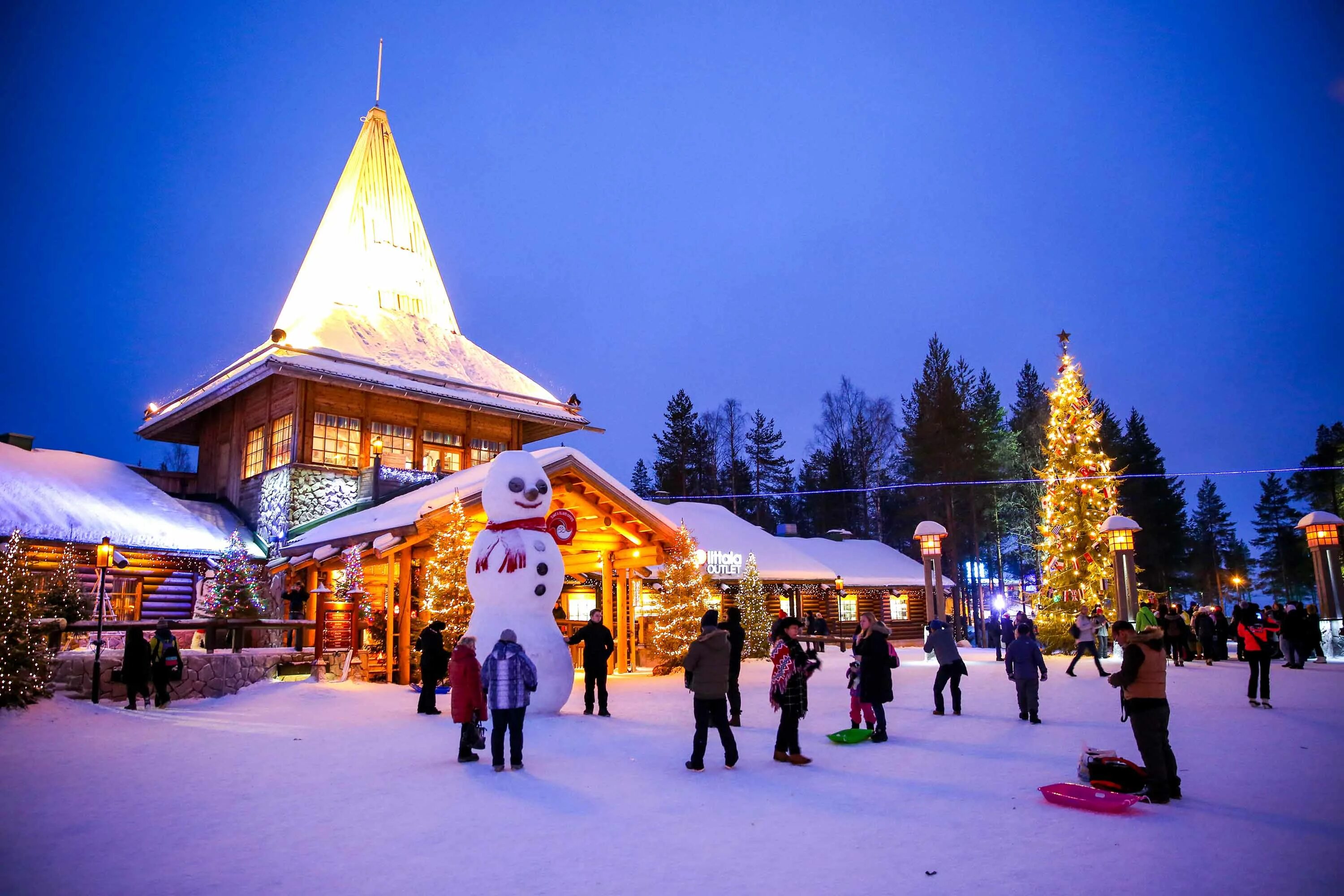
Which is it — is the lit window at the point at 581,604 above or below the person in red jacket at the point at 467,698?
A: above

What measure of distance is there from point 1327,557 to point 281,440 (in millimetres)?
28214

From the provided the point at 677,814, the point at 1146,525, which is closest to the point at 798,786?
the point at 677,814

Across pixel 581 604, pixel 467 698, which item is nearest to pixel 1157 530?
pixel 581 604

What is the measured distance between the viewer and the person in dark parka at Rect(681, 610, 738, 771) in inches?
316

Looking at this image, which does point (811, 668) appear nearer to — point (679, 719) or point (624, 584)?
point (679, 719)

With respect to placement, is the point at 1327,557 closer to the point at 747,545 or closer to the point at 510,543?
the point at 747,545

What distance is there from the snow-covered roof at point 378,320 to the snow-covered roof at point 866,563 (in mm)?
14174

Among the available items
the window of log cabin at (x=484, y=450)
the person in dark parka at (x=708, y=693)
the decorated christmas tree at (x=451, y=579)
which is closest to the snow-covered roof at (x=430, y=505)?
the decorated christmas tree at (x=451, y=579)

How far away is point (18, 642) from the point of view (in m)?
10.5

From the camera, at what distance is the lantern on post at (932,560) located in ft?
76.2

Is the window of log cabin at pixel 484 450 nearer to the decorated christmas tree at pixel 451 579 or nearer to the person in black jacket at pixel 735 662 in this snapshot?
the decorated christmas tree at pixel 451 579

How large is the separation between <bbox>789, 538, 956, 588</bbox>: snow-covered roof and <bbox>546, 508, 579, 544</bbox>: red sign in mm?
19076

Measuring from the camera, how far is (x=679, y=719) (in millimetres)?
11734

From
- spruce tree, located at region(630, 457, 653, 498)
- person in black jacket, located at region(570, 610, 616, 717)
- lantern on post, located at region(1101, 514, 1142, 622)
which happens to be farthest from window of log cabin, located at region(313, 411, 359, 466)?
spruce tree, located at region(630, 457, 653, 498)
